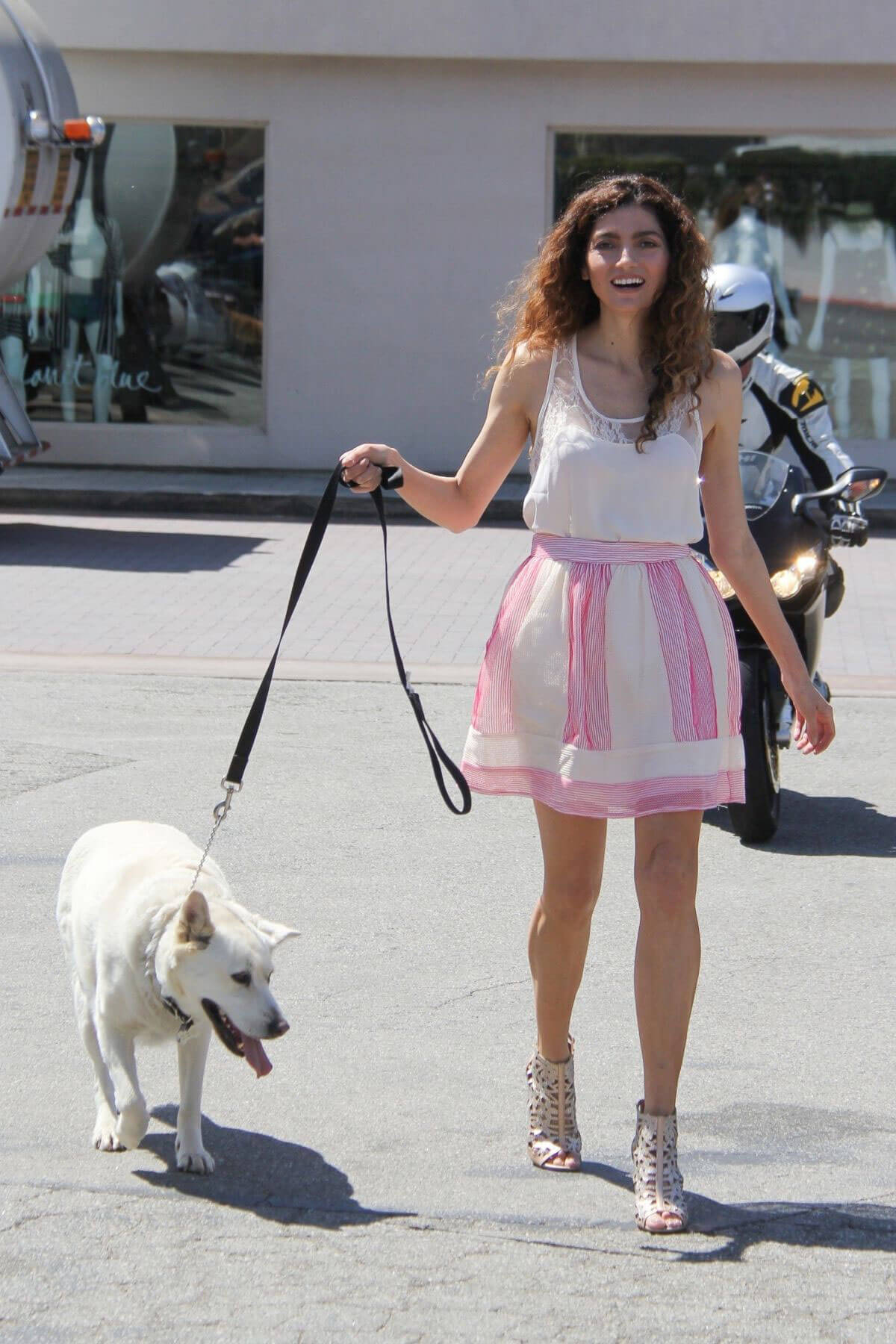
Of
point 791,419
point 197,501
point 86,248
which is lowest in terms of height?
point 197,501

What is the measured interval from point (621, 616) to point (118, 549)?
9.96 meters

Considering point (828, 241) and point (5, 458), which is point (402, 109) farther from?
point (5, 458)

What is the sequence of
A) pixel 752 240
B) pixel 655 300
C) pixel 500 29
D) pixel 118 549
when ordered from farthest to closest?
1. pixel 752 240
2. pixel 500 29
3. pixel 118 549
4. pixel 655 300

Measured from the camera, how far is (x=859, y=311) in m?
16.9

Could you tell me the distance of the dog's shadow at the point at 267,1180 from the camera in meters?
3.69

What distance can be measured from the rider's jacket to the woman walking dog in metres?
3.10

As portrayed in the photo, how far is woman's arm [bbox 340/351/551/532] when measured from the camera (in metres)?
3.86

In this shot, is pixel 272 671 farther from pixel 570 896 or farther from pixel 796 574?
pixel 796 574

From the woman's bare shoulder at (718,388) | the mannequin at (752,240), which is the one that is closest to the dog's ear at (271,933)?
the woman's bare shoulder at (718,388)

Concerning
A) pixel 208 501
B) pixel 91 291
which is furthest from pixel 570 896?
pixel 91 291

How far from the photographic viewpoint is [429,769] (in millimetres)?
7617

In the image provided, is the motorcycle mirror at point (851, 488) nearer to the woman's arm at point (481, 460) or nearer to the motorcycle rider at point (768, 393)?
the motorcycle rider at point (768, 393)

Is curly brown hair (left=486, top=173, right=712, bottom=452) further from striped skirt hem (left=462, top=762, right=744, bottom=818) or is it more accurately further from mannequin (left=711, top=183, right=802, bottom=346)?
mannequin (left=711, top=183, right=802, bottom=346)

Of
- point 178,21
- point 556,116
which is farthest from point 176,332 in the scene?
point 556,116
